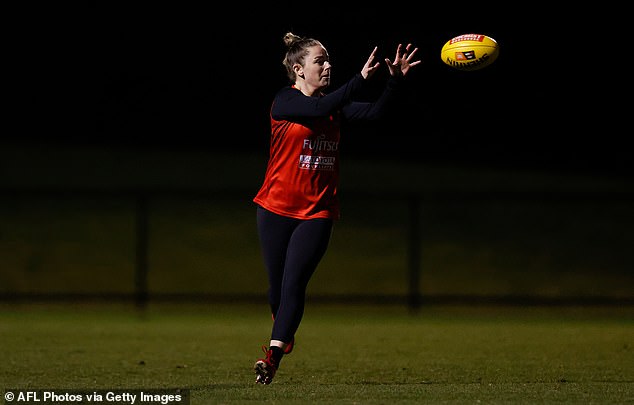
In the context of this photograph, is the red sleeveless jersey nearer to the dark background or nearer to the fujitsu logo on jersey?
the fujitsu logo on jersey

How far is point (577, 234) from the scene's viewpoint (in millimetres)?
23578

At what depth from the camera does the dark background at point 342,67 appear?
24141 mm

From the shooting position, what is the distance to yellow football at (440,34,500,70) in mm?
8898

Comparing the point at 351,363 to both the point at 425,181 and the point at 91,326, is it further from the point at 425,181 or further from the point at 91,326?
the point at 425,181

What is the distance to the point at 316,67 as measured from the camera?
841cm

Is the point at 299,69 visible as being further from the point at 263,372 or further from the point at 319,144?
the point at 263,372

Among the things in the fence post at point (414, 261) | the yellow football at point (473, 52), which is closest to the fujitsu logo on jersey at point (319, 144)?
the yellow football at point (473, 52)

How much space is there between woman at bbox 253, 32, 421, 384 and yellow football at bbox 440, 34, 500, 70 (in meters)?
0.70

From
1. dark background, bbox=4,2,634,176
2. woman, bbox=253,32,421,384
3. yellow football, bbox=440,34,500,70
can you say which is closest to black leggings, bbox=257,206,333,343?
woman, bbox=253,32,421,384

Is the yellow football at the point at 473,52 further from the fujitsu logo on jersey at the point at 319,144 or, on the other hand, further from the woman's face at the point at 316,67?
the fujitsu logo on jersey at the point at 319,144

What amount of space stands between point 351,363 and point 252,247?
1139 centimetres

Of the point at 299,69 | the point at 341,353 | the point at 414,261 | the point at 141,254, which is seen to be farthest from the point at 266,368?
the point at 141,254

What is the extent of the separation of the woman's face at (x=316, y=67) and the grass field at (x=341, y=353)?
7.00ft

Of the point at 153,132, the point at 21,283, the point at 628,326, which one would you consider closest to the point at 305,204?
the point at 628,326
